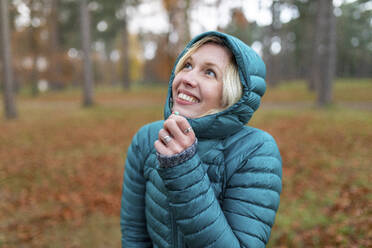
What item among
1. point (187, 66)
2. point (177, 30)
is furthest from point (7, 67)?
point (187, 66)

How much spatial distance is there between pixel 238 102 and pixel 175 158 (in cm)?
43

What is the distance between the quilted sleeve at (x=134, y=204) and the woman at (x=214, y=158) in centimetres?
16

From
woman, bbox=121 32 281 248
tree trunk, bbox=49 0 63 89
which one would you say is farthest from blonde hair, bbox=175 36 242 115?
tree trunk, bbox=49 0 63 89

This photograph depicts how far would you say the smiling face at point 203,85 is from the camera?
1.29 meters

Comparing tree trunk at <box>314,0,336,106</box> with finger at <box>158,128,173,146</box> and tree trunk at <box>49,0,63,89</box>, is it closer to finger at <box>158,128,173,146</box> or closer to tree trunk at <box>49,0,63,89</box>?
finger at <box>158,128,173,146</box>

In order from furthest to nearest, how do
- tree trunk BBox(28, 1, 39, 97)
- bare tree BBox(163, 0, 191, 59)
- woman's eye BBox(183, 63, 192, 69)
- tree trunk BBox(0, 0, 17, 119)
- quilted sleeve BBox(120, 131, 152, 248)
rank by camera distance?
tree trunk BBox(28, 1, 39, 97), tree trunk BBox(0, 0, 17, 119), bare tree BBox(163, 0, 191, 59), quilted sleeve BBox(120, 131, 152, 248), woman's eye BBox(183, 63, 192, 69)

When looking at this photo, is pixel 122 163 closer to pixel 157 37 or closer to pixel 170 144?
pixel 170 144

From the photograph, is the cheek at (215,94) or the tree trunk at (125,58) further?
the tree trunk at (125,58)

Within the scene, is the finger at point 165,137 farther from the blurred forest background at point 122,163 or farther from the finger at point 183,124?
the blurred forest background at point 122,163

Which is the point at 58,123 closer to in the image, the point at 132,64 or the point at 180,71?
the point at 180,71

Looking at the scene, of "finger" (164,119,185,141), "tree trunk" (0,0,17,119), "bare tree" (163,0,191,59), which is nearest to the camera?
"finger" (164,119,185,141)

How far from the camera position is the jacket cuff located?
109 centimetres

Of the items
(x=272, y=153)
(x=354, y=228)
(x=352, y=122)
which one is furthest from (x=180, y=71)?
(x=352, y=122)

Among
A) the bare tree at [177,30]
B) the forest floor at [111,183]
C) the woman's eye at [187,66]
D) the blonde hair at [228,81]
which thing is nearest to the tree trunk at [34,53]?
the forest floor at [111,183]
